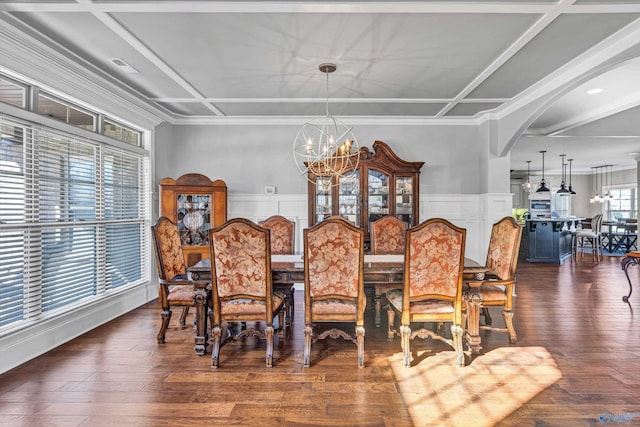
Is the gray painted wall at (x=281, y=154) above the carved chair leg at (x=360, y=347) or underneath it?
above

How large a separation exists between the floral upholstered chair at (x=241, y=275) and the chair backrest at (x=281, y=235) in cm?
125

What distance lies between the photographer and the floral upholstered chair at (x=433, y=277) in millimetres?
2457

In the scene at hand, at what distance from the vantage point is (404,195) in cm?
479

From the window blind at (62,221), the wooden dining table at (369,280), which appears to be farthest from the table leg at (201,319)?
the window blind at (62,221)

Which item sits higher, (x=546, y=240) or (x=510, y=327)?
(x=546, y=240)

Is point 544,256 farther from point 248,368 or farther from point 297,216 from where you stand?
point 248,368

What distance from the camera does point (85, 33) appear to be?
2604 millimetres

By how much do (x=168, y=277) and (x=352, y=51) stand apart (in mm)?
2468

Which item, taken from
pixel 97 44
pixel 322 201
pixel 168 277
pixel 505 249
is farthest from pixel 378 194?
pixel 97 44

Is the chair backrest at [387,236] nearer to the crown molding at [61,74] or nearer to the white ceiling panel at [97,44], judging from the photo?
the white ceiling panel at [97,44]

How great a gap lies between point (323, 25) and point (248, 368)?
2.50 meters

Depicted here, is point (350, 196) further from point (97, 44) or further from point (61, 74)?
point (61, 74)

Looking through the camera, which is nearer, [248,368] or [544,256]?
[248,368]

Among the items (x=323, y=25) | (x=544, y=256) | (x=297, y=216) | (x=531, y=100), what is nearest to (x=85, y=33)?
(x=323, y=25)
